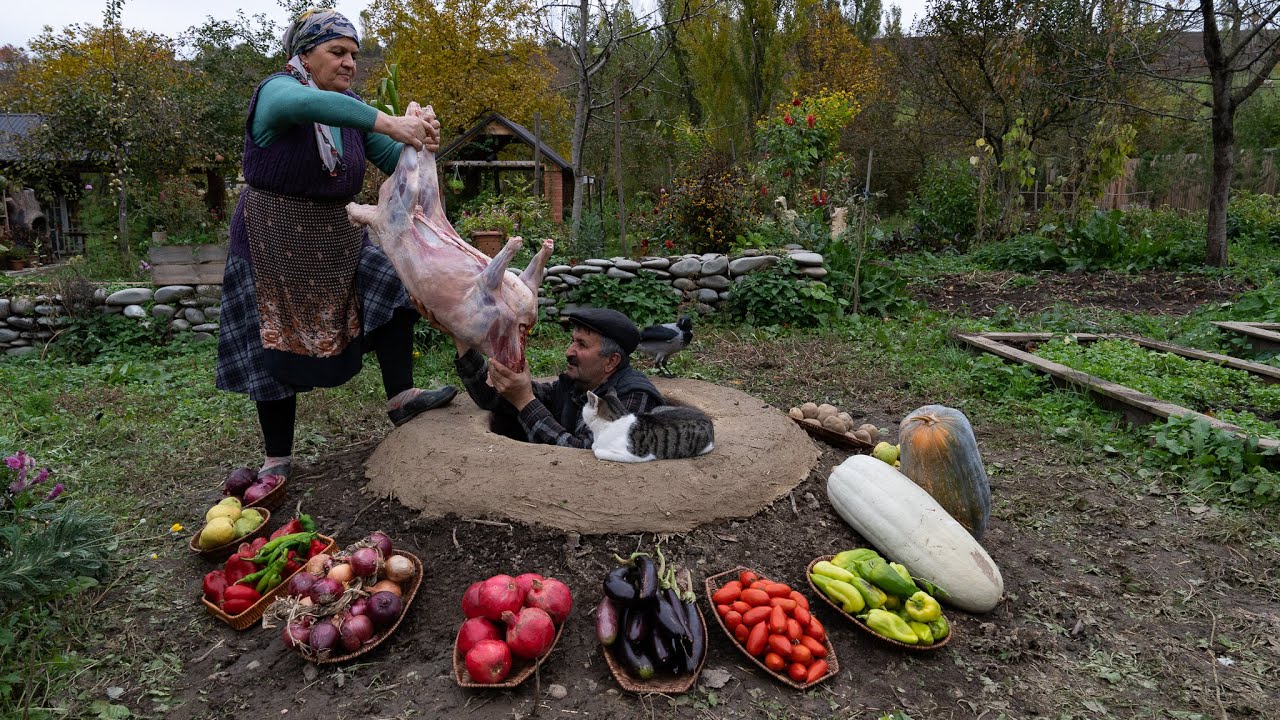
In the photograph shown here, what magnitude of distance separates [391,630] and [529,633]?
57 centimetres

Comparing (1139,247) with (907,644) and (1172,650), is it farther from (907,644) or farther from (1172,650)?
(907,644)

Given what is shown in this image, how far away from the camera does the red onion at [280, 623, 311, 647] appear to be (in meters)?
2.50

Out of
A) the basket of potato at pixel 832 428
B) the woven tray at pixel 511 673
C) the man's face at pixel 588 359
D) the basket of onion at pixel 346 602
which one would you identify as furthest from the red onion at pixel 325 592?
the basket of potato at pixel 832 428

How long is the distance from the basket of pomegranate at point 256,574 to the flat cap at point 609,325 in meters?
1.43

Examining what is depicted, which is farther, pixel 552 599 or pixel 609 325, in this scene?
pixel 609 325

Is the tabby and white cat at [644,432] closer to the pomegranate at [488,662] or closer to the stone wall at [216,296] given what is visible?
the pomegranate at [488,662]

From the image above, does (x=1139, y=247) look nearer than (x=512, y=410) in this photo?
No

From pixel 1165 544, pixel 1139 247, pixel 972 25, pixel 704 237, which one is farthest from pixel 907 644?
pixel 972 25

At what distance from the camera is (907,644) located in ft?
8.53

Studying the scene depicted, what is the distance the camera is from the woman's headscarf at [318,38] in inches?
120

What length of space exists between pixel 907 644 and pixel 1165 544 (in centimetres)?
192

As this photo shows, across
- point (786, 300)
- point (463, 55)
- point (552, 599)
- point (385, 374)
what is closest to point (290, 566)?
point (552, 599)

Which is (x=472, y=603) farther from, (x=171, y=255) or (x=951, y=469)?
(x=171, y=255)

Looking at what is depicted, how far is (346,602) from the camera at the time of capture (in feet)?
8.50
